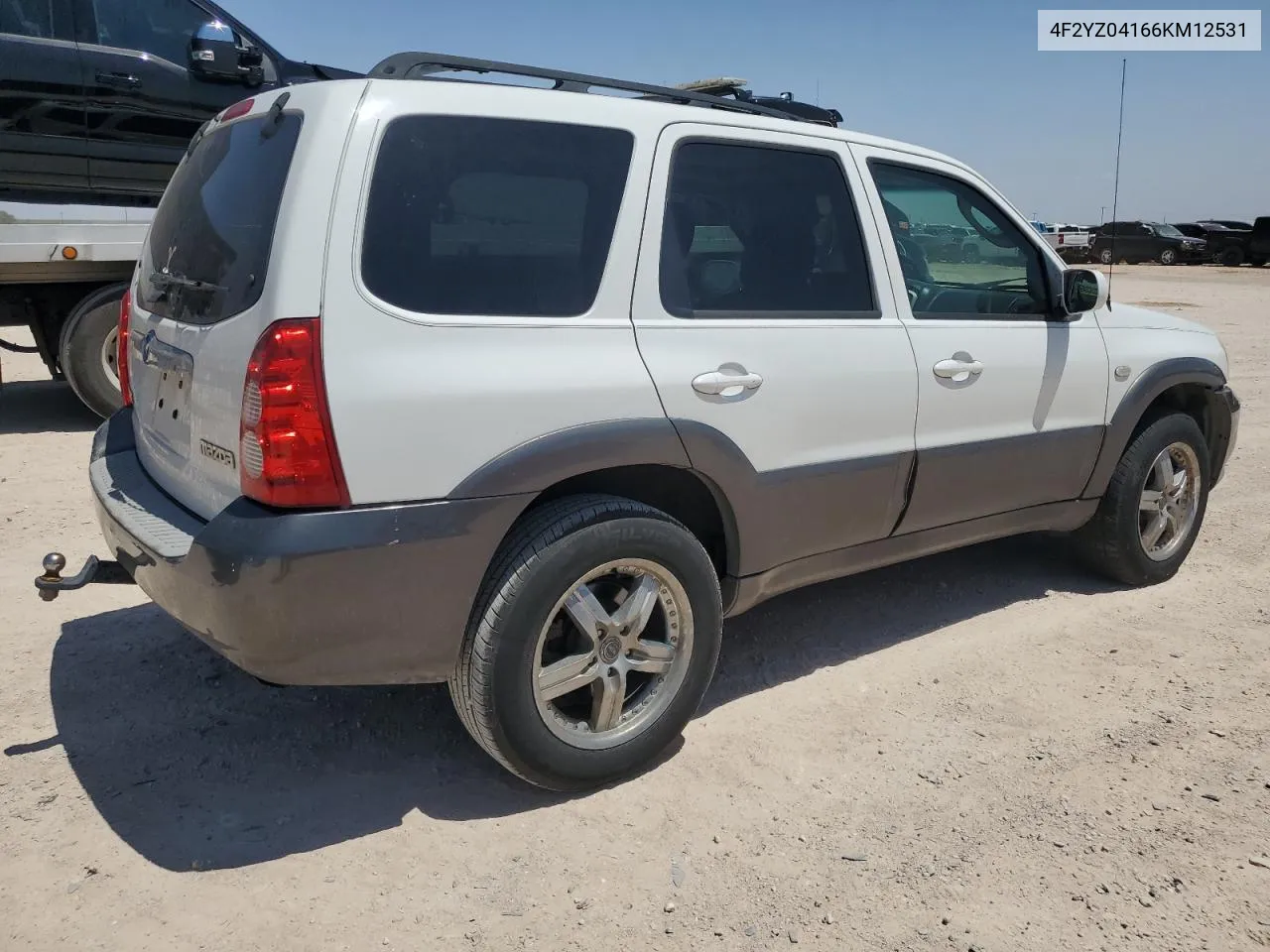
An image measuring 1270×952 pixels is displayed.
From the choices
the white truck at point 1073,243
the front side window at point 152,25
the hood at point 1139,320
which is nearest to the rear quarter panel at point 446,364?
the hood at point 1139,320

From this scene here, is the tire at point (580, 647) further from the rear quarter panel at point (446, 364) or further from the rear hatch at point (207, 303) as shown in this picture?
the rear hatch at point (207, 303)

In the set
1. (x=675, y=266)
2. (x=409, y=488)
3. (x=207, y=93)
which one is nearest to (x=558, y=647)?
(x=409, y=488)

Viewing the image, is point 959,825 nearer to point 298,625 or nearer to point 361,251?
point 298,625

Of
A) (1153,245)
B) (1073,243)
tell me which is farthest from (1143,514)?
(1153,245)

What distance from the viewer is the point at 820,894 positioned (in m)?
2.63

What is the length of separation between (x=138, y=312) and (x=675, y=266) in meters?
1.72

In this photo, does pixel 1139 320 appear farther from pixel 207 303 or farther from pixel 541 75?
pixel 207 303

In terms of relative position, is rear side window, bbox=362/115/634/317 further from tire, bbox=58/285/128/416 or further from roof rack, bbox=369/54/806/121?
tire, bbox=58/285/128/416

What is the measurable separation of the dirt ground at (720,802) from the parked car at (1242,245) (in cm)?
3624

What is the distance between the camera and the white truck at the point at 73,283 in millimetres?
6520

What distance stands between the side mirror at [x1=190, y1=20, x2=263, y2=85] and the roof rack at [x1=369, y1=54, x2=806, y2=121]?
15.0 feet

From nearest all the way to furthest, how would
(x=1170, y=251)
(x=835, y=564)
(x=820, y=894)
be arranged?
(x=820, y=894), (x=835, y=564), (x=1170, y=251)

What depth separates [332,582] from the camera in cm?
249

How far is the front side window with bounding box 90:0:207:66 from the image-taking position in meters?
6.94
